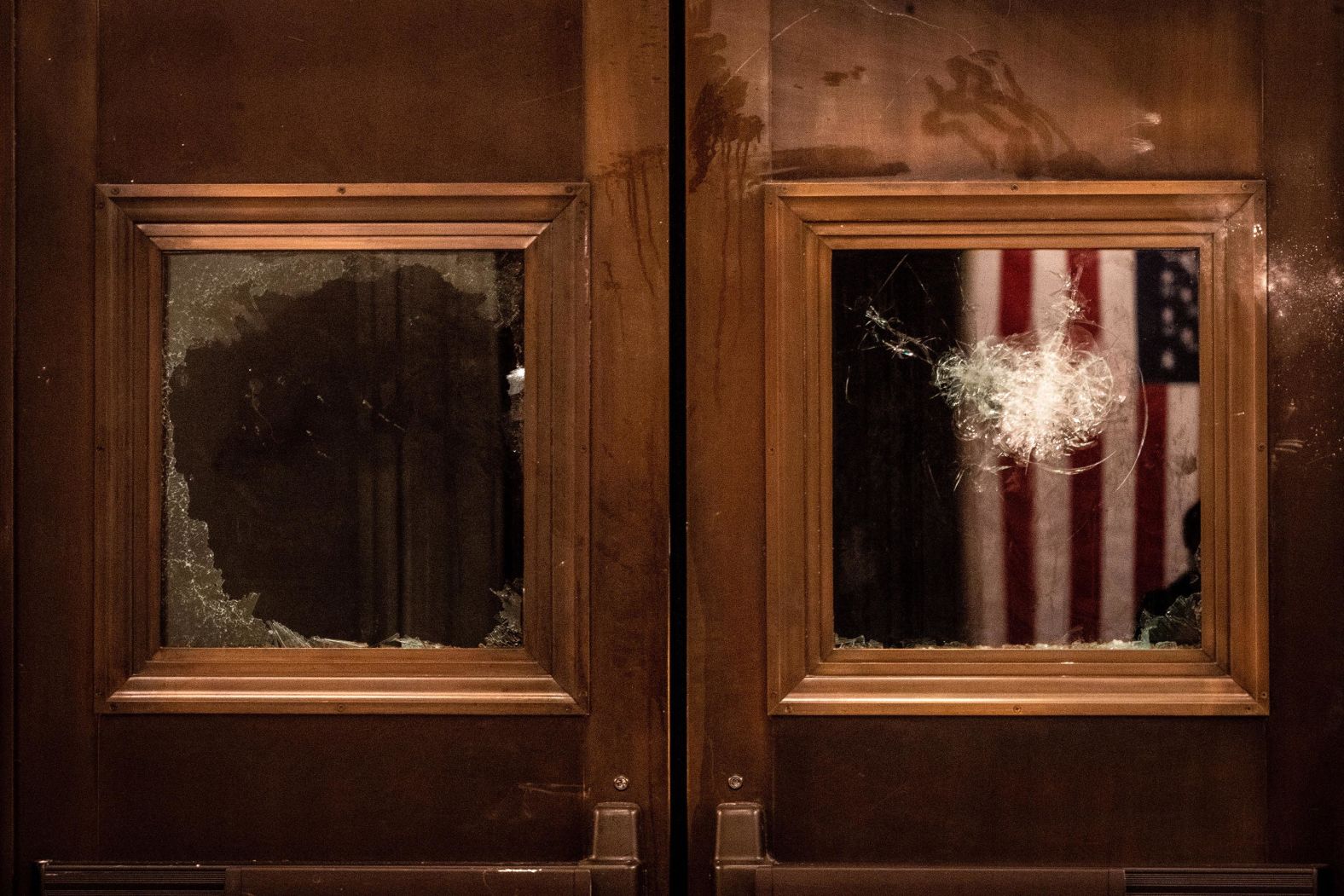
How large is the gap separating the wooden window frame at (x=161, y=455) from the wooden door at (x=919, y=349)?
0.20m

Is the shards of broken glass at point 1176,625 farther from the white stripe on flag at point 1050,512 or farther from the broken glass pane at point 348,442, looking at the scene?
the broken glass pane at point 348,442

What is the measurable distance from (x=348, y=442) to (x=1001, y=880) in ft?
4.11

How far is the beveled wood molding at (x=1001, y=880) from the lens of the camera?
1478 mm

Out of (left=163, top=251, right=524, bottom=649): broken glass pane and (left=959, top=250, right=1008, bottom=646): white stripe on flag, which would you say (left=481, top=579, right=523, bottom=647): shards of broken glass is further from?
(left=959, top=250, right=1008, bottom=646): white stripe on flag

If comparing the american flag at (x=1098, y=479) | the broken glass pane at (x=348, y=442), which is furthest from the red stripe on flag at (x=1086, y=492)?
the broken glass pane at (x=348, y=442)

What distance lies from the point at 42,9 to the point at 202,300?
21.0 inches

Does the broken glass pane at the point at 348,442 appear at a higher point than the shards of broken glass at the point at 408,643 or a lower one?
higher

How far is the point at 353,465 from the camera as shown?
152 centimetres

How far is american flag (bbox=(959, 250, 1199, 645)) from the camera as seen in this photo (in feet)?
4.88

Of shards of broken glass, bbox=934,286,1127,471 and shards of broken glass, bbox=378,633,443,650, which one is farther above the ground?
shards of broken glass, bbox=934,286,1127,471

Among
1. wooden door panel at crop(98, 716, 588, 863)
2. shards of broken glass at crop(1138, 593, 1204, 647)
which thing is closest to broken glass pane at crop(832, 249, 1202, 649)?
shards of broken glass at crop(1138, 593, 1204, 647)

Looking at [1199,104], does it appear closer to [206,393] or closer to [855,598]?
[855,598]

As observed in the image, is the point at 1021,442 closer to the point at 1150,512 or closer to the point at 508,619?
the point at 1150,512

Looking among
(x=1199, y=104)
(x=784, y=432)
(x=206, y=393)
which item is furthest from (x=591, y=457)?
(x=1199, y=104)
